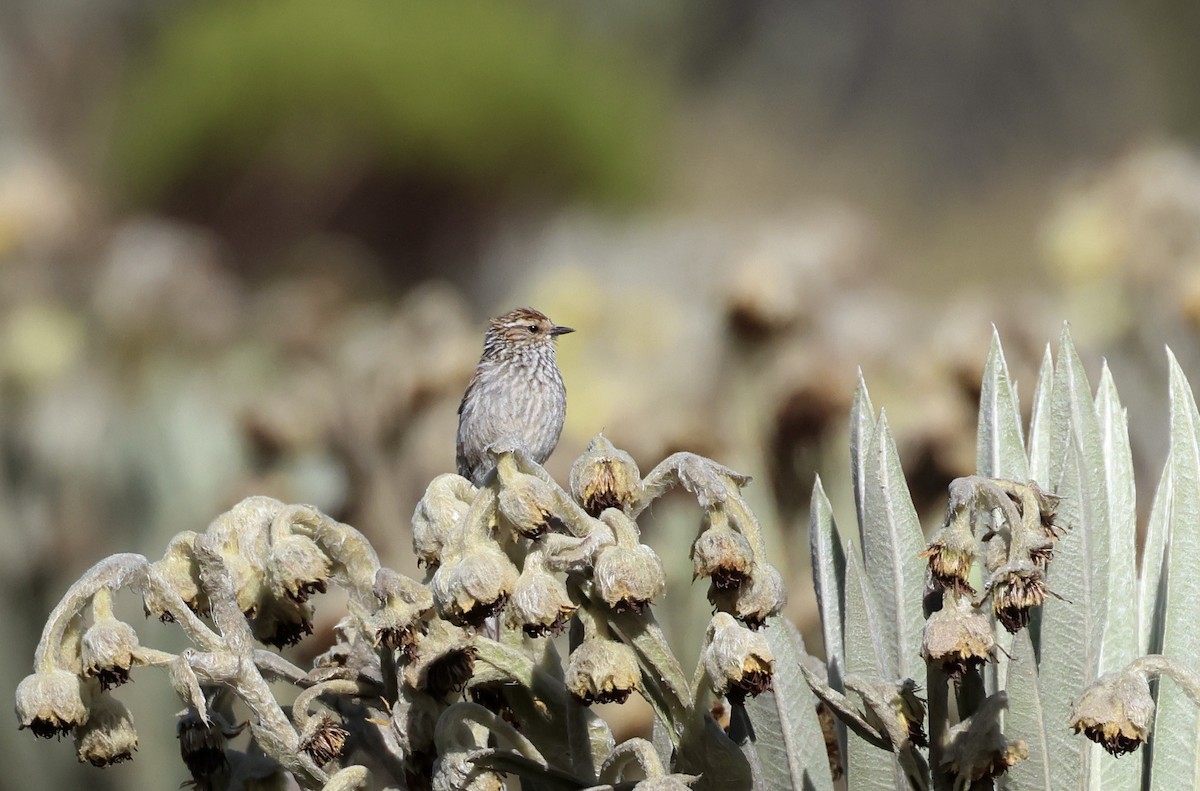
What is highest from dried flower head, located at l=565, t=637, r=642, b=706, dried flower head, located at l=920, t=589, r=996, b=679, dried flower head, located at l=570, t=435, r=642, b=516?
dried flower head, located at l=570, t=435, r=642, b=516

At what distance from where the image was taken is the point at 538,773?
1.40m

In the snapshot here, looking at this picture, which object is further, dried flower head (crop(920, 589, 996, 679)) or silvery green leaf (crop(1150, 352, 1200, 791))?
silvery green leaf (crop(1150, 352, 1200, 791))

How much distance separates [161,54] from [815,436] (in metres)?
21.7

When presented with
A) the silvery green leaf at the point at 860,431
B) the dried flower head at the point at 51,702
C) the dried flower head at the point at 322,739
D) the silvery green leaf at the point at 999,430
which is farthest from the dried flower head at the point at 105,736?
the silvery green leaf at the point at 999,430

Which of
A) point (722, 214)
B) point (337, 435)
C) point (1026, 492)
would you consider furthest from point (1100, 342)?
point (722, 214)

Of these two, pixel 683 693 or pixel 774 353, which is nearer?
pixel 683 693

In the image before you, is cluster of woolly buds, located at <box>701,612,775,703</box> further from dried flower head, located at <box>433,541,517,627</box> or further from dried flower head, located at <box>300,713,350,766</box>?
dried flower head, located at <box>300,713,350,766</box>

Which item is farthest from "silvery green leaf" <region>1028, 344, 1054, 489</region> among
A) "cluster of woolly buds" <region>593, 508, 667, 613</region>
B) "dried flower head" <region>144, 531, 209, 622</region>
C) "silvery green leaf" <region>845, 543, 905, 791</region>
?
"dried flower head" <region>144, 531, 209, 622</region>

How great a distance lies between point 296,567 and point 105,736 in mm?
243

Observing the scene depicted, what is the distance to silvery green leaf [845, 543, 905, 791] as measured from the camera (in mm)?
1557

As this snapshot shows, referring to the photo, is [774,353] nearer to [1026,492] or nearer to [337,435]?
[337,435]

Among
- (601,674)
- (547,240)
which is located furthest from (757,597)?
(547,240)

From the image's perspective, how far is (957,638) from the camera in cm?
128

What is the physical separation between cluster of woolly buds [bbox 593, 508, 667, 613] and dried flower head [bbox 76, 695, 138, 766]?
19.5 inches
